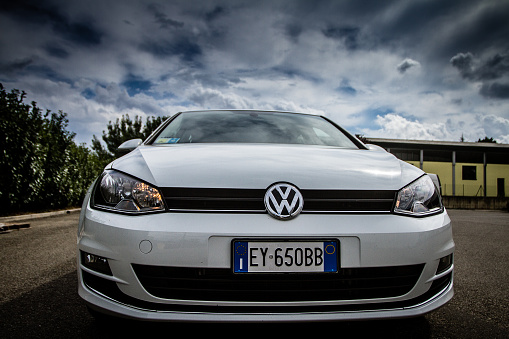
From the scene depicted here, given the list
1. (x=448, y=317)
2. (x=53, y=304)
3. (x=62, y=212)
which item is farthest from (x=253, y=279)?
(x=62, y=212)

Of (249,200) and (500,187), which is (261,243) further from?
(500,187)

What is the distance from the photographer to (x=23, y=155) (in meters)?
8.42

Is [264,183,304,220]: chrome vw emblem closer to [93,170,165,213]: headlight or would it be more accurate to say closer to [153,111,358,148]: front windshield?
[93,170,165,213]: headlight

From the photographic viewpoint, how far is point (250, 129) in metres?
2.73

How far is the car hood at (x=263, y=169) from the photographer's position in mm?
1659

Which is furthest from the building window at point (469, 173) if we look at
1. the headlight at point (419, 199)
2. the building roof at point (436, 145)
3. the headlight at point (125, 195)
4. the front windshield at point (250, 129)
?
the headlight at point (125, 195)

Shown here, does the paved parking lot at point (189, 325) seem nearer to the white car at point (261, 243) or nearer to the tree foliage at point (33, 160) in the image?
the white car at point (261, 243)

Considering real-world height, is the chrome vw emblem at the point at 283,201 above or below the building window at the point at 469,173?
above

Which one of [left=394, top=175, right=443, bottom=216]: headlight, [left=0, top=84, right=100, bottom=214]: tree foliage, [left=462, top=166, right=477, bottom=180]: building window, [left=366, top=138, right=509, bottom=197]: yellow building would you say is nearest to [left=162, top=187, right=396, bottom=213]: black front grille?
[left=394, top=175, right=443, bottom=216]: headlight

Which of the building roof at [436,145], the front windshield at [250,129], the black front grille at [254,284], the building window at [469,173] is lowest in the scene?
the building window at [469,173]

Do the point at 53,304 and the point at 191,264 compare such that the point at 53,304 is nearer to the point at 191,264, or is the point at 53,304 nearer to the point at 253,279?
the point at 191,264

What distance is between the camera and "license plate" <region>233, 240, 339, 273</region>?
1493mm

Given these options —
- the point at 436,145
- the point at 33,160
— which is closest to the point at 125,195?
the point at 33,160

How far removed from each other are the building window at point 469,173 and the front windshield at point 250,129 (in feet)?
103
